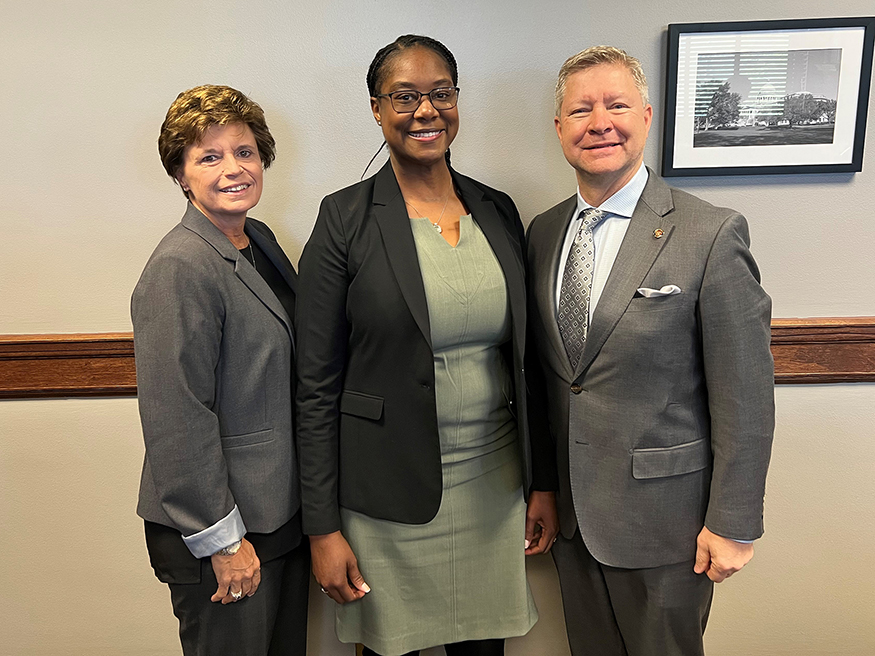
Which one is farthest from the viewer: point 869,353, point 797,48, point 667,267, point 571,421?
point 869,353

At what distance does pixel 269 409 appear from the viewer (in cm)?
139

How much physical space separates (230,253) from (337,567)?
75 cm

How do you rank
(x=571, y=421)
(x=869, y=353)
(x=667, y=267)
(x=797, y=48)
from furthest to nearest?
(x=869, y=353)
(x=797, y=48)
(x=571, y=421)
(x=667, y=267)

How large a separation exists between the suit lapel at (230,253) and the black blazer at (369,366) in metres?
0.07

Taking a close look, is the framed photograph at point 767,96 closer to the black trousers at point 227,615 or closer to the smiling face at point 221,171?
the smiling face at point 221,171

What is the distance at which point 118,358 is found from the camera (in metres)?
1.85

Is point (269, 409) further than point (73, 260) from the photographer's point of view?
No

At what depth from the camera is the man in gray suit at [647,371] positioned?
1.29 meters

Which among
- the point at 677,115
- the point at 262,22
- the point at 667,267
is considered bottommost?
the point at 667,267

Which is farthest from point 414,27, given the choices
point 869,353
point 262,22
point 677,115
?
point 869,353

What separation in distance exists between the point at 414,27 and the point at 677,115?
75 cm

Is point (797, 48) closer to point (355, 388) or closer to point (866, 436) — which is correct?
point (866, 436)

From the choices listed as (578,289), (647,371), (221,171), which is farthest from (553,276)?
(221,171)

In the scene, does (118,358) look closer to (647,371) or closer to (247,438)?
(247,438)
